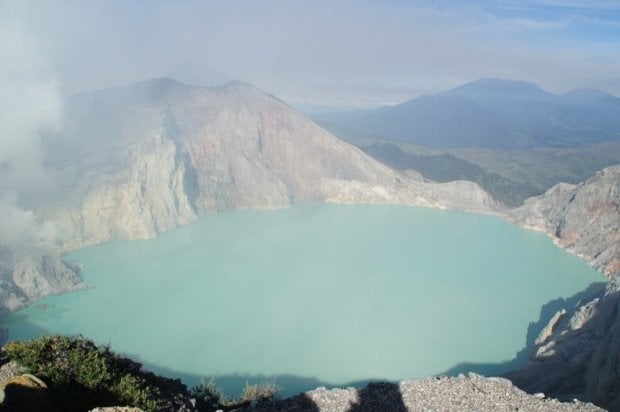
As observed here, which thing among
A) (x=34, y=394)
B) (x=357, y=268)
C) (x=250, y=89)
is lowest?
(x=357, y=268)

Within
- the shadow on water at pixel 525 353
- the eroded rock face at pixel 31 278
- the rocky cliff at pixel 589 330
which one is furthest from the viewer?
the eroded rock face at pixel 31 278

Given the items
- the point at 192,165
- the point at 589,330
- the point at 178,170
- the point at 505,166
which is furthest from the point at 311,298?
the point at 505,166

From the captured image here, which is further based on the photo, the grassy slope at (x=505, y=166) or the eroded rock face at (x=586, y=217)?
the grassy slope at (x=505, y=166)

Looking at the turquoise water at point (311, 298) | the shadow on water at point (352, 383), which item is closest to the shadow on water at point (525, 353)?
the shadow on water at point (352, 383)

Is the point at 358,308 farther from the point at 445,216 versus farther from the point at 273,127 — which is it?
the point at 273,127

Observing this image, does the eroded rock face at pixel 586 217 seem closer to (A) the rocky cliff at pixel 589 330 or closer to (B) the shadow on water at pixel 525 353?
(A) the rocky cliff at pixel 589 330

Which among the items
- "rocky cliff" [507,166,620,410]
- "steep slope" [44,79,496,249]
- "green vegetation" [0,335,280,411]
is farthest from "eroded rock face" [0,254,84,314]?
"rocky cliff" [507,166,620,410]

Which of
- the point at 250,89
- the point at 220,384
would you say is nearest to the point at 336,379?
the point at 220,384
